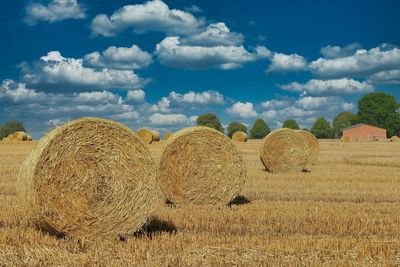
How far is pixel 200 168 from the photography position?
1094 centimetres

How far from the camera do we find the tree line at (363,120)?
102812 mm

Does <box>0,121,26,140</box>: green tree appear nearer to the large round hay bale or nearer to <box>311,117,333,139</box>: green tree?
<box>311,117,333,139</box>: green tree

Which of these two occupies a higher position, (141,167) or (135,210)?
(141,167)

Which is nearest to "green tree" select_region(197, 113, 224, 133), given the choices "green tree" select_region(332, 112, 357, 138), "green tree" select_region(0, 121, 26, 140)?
"green tree" select_region(332, 112, 357, 138)

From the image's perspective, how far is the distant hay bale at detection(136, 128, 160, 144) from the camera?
3680cm

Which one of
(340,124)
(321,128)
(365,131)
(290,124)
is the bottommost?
(365,131)

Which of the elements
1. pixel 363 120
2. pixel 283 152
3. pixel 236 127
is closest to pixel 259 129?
pixel 236 127

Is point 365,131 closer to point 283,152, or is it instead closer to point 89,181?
point 283,152

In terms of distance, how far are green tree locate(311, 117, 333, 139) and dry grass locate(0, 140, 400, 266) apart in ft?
338

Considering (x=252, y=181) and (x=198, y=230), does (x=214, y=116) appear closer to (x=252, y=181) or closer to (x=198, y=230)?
(x=252, y=181)

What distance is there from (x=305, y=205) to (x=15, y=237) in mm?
5855

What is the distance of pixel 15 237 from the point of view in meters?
7.05

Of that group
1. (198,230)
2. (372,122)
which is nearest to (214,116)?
(372,122)

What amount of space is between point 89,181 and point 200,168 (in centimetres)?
389
